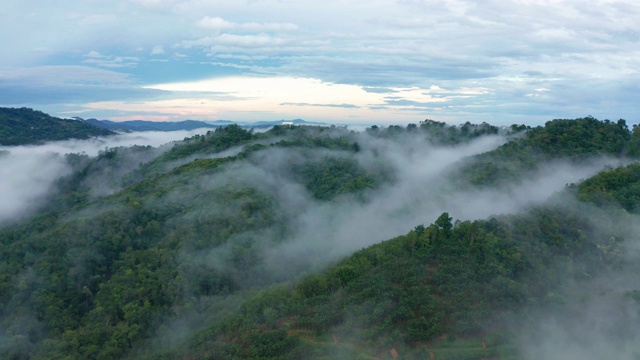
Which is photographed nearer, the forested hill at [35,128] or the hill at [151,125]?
the forested hill at [35,128]

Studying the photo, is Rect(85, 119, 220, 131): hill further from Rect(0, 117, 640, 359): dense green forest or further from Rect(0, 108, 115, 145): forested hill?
Rect(0, 117, 640, 359): dense green forest

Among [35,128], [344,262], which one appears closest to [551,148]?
[344,262]

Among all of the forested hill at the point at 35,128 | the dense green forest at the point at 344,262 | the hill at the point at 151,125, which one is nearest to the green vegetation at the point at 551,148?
the dense green forest at the point at 344,262

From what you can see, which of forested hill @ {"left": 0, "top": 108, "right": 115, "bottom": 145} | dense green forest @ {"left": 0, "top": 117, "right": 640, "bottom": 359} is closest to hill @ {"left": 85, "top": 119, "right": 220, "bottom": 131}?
forested hill @ {"left": 0, "top": 108, "right": 115, "bottom": 145}

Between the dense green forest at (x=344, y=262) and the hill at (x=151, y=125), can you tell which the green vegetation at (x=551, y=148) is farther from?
the hill at (x=151, y=125)

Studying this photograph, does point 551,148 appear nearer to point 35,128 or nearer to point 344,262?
point 344,262

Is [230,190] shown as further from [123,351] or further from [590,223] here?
[590,223]

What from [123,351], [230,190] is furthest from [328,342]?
[230,190]
